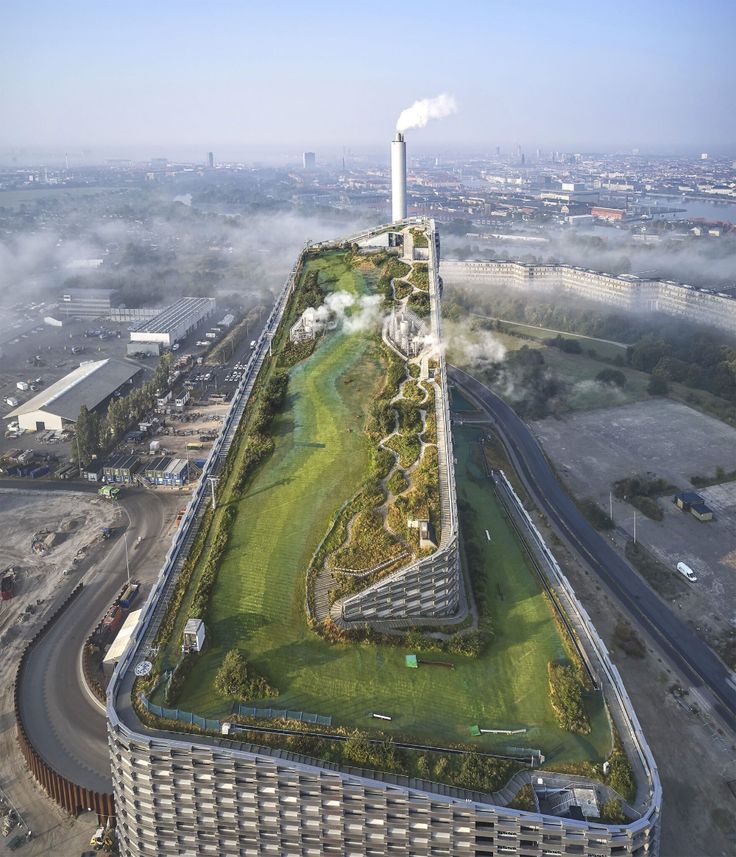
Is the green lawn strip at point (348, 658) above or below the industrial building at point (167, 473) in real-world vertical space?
above

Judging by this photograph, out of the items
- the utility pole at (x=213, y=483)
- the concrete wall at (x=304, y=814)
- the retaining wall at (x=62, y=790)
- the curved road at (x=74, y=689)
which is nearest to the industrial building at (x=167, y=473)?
the curved road at (x=74, y=689)

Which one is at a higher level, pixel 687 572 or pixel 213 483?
pixel 213 483

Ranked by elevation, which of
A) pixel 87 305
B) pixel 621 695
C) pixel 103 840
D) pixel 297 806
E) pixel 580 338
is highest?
pixel 621 695

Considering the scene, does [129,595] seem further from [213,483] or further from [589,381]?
[589,381]

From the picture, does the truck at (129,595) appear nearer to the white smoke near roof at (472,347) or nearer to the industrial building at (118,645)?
the industrial building at (118,645)

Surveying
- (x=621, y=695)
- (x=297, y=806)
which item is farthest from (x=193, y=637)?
(x=621, y=695)

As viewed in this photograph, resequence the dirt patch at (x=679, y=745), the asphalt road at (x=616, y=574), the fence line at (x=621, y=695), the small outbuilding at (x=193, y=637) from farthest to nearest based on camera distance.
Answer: the asphalt road at (x=616, y=574)
the dirt patch at (x=679, y=745)
the small outbuilding at (x=193, y=637)
the fence line at (x=621, y=695)
